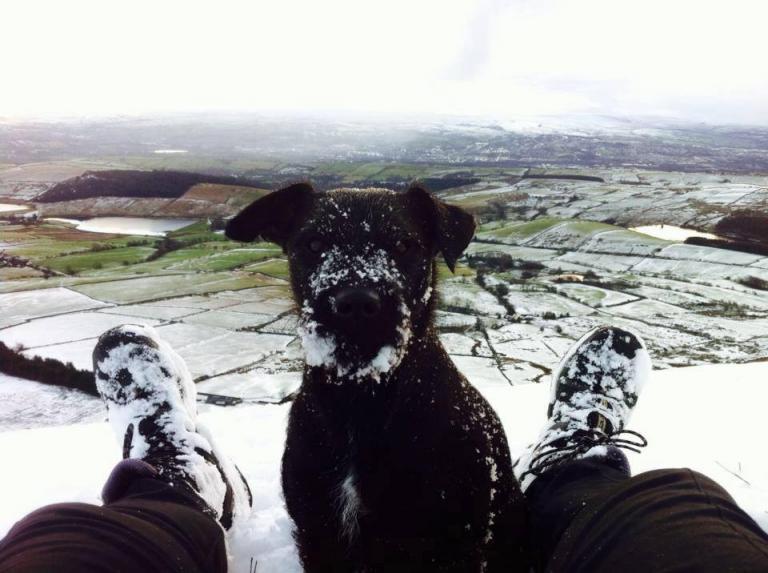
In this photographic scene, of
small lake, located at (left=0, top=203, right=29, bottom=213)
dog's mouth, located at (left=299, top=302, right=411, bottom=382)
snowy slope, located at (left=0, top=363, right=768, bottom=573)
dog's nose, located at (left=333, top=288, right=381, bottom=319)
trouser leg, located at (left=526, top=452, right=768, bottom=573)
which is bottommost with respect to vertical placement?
snowy slope, located at (left=0, top=363, right=768, bottom=573)

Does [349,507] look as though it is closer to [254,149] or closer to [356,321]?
[356,321]

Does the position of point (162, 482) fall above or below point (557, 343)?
above

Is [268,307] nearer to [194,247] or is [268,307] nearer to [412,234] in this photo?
[194,247]

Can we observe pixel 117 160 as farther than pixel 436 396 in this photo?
Yes

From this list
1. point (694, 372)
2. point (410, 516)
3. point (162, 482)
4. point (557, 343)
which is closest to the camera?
point (410, 516)

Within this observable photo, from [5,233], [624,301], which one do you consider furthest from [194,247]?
[624,301]

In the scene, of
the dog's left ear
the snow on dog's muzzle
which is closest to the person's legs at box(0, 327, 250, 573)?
the snow on dog's muzzle

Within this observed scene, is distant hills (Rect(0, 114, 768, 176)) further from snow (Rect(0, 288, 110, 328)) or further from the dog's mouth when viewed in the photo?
the dog's mouth
